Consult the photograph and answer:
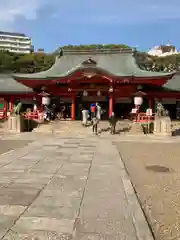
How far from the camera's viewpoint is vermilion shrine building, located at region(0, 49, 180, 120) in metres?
23.6

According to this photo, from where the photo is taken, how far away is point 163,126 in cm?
1844

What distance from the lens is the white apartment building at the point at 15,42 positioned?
13388 centimetres

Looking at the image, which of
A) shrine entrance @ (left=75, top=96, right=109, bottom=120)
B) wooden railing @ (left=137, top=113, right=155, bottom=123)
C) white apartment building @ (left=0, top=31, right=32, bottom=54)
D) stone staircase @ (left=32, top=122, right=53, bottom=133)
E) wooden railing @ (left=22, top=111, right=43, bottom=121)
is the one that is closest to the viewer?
stone staircase @ (left=32, top=122, right=53, bottom=133)

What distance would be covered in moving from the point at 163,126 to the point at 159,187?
12.9 metres

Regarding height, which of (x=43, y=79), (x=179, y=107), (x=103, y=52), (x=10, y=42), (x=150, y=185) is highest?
(x=10, y=42)

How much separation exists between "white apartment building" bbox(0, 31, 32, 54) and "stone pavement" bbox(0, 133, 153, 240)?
438ft

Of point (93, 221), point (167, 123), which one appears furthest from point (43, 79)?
point (93, 221)

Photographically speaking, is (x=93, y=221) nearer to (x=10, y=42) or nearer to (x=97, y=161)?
(x=97, y=161)

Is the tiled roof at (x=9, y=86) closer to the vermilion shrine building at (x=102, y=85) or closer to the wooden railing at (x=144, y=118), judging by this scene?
the vermilion shrine building at (x=102, y=85)

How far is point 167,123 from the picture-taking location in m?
18.3

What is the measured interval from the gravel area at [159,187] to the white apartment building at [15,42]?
132m

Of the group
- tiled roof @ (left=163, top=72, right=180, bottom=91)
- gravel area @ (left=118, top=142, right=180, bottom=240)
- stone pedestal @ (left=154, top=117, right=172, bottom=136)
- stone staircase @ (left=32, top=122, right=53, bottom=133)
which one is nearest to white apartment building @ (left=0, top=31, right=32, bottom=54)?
tiled roof @ (left=163, top=72, right=180, bottom=91)

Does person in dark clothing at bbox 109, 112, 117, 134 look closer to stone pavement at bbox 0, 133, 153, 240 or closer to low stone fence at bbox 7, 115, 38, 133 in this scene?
low stone fence at bbox 7, 115, 38, 133

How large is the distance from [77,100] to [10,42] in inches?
4716
